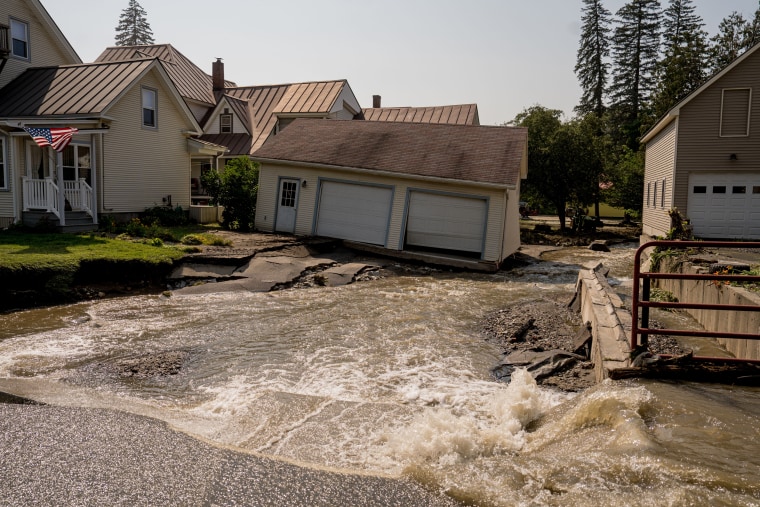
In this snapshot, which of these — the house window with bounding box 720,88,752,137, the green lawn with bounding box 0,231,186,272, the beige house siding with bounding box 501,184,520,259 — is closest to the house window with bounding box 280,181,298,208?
the green lawn with bounding box 0,231,186,272

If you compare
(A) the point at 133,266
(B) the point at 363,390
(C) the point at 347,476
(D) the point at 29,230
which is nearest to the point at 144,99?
(D) the point at 29,230

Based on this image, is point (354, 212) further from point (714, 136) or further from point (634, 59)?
point (634, 59)

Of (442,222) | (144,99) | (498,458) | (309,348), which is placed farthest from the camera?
(144,99)

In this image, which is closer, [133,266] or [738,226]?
[133,266]

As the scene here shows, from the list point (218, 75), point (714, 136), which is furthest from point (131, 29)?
point (714, 136)

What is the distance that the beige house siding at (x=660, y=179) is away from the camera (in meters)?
20.9

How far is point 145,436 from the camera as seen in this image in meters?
5.13

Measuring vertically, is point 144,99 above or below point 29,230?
above

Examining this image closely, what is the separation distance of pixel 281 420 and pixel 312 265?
10248 millimetres

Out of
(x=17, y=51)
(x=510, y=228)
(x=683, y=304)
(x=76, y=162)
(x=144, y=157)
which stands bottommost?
(x=683, y=304)

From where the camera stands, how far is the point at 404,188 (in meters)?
19.1

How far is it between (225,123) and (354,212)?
14.4 m

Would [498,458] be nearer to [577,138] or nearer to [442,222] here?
[442,222]

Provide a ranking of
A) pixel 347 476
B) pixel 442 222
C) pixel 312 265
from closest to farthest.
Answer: pixel 347 476, pixel 312 265, pixel 442 222
